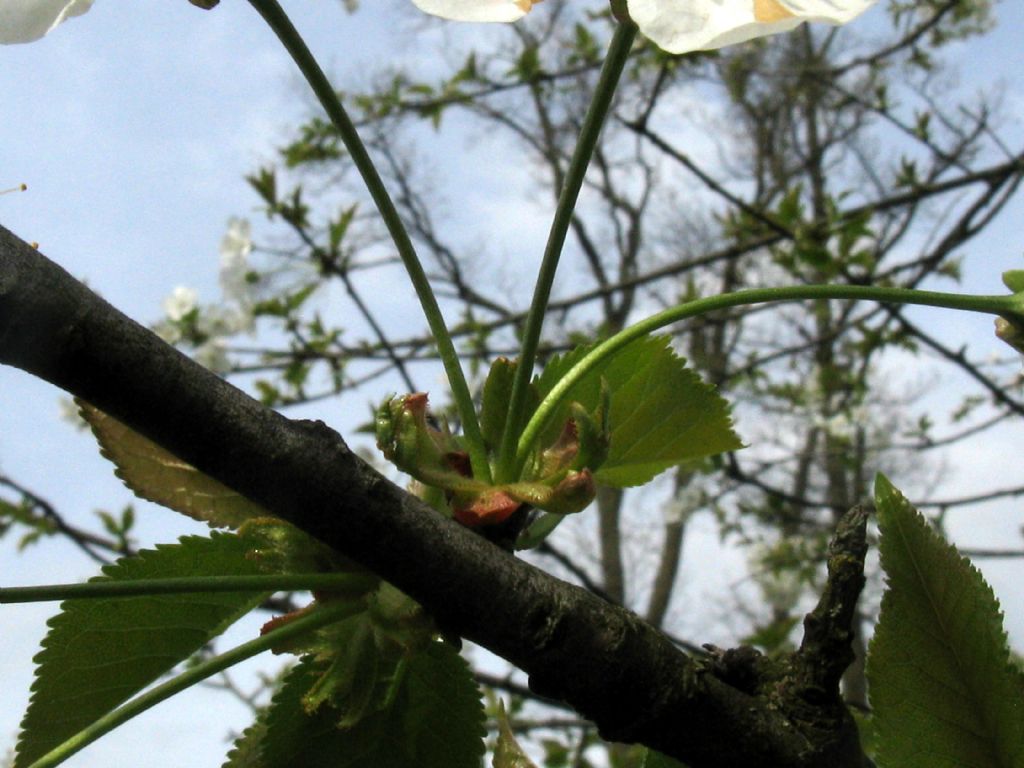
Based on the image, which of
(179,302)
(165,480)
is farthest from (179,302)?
(165,480)

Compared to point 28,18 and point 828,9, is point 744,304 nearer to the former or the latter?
point 828,9

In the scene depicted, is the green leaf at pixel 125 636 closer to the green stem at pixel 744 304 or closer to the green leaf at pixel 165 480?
the green leaf at pixel 165 480

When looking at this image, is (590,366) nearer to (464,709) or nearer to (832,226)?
(464,709)

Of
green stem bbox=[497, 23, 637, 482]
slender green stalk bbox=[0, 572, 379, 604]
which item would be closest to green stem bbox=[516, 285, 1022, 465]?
green stem bbox=[497, 23, 637, 482]

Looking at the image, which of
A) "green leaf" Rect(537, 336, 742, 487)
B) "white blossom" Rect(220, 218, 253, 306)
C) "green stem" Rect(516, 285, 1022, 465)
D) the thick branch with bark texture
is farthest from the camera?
"white blossom" Rect(220, 218, 253, 306)

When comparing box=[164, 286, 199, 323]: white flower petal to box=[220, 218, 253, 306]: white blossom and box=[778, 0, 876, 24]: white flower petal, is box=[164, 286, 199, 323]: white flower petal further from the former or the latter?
box=[778, 0, 876, 24]: white flower petal

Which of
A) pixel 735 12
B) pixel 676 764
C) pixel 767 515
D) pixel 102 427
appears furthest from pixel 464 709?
pixel 767 515
